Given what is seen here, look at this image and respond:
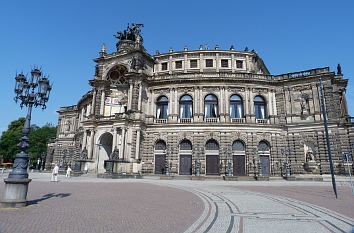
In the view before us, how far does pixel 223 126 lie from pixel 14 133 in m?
64.7

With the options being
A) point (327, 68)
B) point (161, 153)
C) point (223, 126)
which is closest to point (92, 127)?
point (161, 153)

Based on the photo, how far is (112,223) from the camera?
729 cm

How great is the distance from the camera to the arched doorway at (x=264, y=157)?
1391 inches

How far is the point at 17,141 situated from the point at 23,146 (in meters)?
71.0

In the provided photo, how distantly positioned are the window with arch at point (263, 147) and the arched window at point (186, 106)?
10929 millimetres

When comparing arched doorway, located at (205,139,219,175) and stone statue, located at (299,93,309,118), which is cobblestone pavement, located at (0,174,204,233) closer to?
arched doorway, located at (205,139,219,175)

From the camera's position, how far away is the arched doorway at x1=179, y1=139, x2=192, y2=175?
3586 cm

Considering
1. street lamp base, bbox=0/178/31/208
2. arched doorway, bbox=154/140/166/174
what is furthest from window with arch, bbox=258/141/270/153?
street lamp base, bbox=0/178/31/208

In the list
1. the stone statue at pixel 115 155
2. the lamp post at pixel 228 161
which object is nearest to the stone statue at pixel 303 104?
the lamp post at pixel 228 161

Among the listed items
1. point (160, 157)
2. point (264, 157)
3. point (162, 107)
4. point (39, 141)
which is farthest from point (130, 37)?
point (39, 141)

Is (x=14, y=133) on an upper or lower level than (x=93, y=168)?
upper

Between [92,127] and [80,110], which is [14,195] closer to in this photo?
[92,127]

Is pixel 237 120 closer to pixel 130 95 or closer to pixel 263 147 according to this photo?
pixel 263 147

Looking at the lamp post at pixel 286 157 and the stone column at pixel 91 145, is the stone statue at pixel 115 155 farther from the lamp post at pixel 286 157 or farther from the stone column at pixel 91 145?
the lamp post at pixel 286 157
